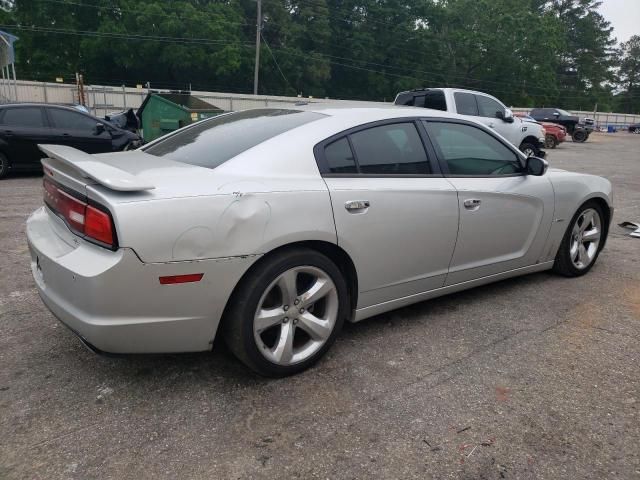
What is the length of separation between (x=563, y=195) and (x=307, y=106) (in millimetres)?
2225

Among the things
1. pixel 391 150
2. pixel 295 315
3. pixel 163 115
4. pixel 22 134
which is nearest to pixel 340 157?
pixel 391 150

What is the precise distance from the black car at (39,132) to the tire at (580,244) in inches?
326

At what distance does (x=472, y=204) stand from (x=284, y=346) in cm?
166

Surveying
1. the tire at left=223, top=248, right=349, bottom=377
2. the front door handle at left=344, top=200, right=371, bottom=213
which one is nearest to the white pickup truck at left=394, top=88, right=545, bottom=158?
the front door handle at left=344, top=200, right=371, bottom=213

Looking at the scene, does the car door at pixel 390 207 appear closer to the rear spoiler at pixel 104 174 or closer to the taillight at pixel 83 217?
the rear spoiler at pixel 104 174

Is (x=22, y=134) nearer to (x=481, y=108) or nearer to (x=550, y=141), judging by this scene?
(x=481, y=108)

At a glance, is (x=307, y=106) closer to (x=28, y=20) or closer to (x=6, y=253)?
(x=6, y=253)

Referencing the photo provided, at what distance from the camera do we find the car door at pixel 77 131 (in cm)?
983

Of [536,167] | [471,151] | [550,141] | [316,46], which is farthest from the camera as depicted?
[316,46]

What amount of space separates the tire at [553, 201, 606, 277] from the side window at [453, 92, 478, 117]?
7.69 metres

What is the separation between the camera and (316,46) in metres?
62.9

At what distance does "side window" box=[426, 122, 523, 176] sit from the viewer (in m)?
3.61

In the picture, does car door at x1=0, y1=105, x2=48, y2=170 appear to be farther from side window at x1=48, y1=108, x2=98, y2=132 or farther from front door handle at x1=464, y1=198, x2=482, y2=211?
front door handle at x1=464, y1=198, x2=482, y2=211

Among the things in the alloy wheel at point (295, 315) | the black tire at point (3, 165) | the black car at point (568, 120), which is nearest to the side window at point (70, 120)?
the black tire at point (3, 165)
